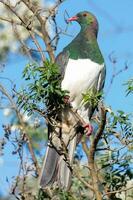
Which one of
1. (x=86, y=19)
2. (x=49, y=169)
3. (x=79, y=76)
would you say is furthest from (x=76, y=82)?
(x=86, y=19)

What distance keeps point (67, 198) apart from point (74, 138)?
67 centimetres

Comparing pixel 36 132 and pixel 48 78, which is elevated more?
pixel 36 132

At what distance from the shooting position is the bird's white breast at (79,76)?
4.61 m

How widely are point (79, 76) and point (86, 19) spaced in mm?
789

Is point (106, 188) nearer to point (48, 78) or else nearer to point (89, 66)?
point (48, 78)

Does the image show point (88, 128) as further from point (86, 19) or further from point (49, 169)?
point (86, 19)

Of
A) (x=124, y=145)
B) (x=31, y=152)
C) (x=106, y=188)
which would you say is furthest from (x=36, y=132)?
(x=124, y=145)

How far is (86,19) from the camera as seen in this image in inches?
208

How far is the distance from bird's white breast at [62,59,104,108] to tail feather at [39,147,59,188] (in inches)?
16.8

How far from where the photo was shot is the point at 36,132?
17.9ft

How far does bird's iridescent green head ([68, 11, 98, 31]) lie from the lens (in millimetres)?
5250

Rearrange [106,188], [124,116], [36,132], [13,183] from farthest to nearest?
[36,132], [13,183], [106,188], [124,116]

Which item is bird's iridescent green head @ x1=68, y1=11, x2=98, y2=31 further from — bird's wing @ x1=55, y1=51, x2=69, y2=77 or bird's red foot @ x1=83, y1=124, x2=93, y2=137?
bird's red foot @ x1=83, y1=124, x2=93, y2=137

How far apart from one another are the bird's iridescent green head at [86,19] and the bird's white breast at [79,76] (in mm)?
609
